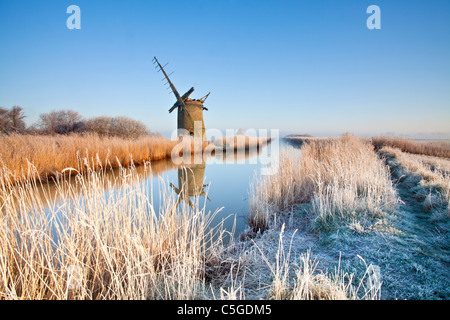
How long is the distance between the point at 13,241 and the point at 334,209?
364cm

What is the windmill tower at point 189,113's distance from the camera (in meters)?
16.9

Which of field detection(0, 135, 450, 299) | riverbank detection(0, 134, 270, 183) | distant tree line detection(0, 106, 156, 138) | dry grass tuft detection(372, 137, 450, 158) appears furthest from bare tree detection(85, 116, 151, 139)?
dry grass tuft detection(372, 137, 450, 158)

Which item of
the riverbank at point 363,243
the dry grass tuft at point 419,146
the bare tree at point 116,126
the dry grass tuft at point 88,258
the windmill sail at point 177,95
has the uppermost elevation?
the windmill sail at point 177,95

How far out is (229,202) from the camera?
503cm

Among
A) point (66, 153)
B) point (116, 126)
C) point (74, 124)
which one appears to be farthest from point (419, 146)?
point (74, 124)

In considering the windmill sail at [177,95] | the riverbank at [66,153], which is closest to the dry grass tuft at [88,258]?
the riverbank at [66,153]

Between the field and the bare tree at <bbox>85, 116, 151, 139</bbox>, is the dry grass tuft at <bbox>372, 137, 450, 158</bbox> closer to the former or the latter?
the field

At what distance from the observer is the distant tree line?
18.1m

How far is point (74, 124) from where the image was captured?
65.8ft

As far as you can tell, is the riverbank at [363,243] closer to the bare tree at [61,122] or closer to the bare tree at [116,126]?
the bare tree at [116,126]

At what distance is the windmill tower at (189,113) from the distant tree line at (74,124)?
14.7 ft
